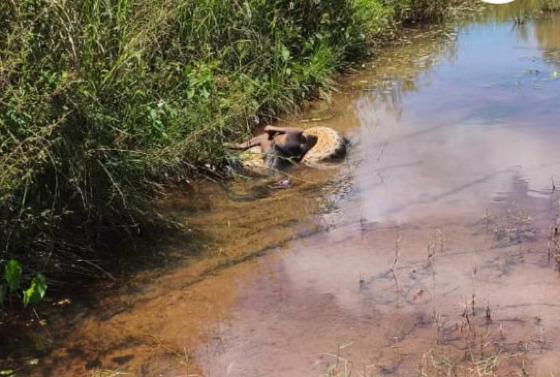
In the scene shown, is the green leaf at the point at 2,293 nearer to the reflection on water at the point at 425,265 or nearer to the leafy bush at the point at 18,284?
the leafy bush at the point at 18,284

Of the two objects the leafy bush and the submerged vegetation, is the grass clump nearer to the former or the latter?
the submerged vegetation

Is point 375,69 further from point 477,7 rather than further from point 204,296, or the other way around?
point 204,296

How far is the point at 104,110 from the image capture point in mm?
4121

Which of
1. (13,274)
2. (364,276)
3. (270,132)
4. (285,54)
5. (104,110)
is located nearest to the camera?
(13,274)

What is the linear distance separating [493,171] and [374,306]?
2.04 meters

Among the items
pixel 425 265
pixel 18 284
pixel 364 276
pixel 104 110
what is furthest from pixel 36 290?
pixel 425 265

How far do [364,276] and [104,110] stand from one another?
1.67 m

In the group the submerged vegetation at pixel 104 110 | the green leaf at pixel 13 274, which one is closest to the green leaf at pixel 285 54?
the submerged vegetation at pixel 104 110

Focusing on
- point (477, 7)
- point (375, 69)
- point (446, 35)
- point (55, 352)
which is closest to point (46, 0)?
point (55, 352)

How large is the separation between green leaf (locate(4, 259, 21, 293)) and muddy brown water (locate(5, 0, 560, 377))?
0.94 ft

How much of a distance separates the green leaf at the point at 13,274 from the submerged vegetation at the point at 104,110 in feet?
0.90

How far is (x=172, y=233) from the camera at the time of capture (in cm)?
436

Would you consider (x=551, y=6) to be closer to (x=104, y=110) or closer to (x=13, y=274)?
(x=104, y=110)

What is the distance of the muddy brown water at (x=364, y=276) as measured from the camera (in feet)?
10.3
